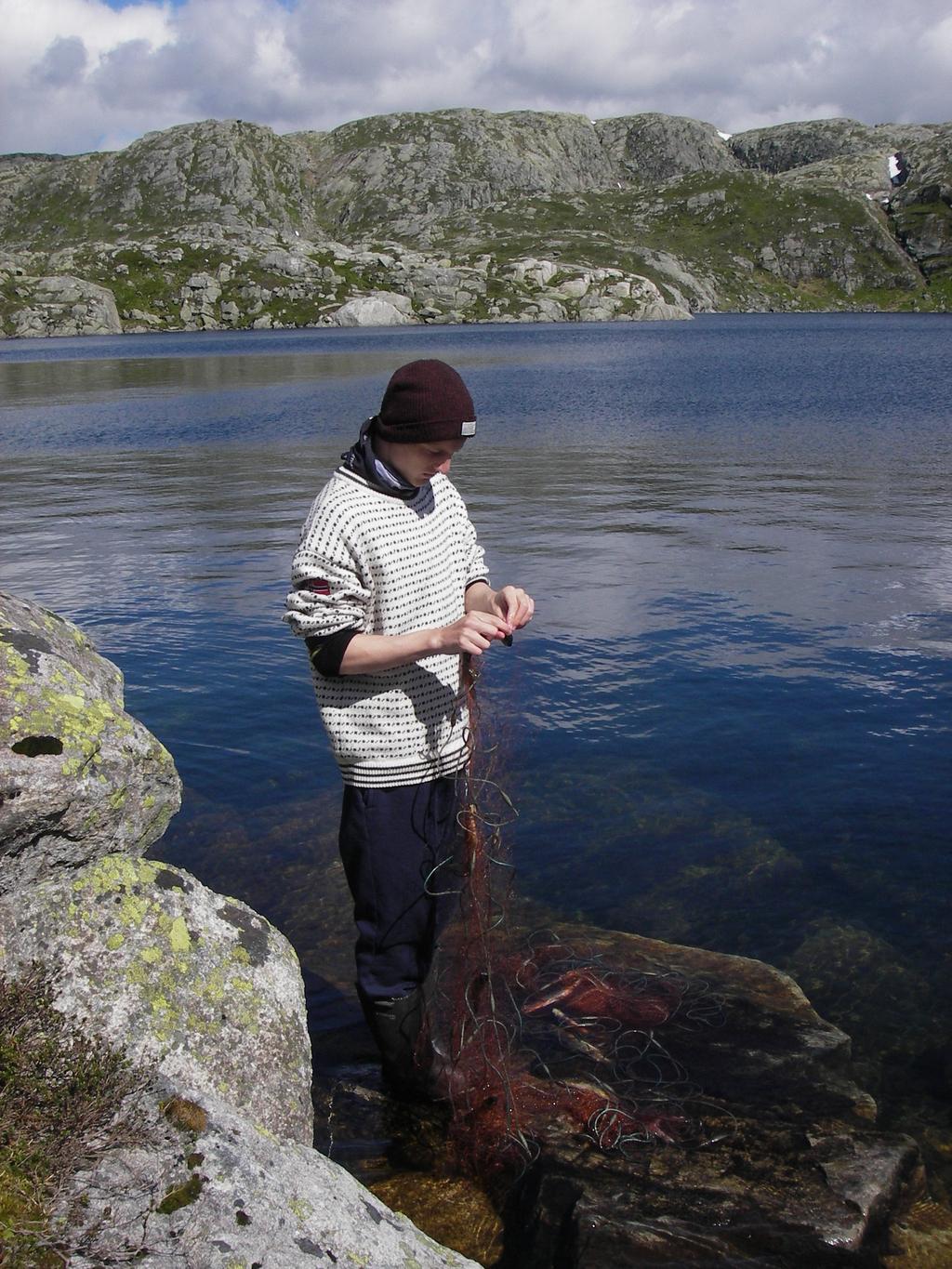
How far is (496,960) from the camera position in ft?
23.3

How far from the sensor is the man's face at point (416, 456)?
15.7 feet

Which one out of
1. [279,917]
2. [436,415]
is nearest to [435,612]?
[436,415]

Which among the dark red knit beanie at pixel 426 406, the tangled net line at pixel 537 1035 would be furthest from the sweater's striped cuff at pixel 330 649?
the dark red knit beanie at pixel 426 406

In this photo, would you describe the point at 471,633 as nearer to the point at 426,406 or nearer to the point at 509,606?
the point at 509,606

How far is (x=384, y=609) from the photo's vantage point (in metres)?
4.89

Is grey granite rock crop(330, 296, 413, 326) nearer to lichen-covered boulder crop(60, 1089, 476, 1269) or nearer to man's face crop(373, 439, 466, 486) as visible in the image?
man's face crop(373, 439, 466, 486)

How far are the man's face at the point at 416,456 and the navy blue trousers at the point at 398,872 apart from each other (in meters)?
1.49

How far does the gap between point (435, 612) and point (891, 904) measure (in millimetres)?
5046

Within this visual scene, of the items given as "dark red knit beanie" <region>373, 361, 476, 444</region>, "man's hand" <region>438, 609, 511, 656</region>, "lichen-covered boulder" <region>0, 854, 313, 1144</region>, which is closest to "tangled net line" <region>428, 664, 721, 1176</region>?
"man's hand" <region>438, 609, 511, 656</region>

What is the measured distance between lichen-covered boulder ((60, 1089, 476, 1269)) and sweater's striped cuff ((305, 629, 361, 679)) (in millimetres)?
1825

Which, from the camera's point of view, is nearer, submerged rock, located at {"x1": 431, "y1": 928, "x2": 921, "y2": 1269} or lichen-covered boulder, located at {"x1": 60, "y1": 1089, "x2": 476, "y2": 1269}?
lichen-covered boulder, located at {"x1": 60, "y1": 1089, "x2": 476, "y2": 1269}

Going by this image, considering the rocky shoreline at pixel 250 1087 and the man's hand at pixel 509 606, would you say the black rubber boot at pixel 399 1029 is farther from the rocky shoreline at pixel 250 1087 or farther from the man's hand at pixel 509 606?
the man's hand at pixel 509 606

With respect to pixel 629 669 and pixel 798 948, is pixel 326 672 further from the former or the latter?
pixel 629 669

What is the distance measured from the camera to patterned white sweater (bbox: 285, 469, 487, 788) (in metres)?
4.70
